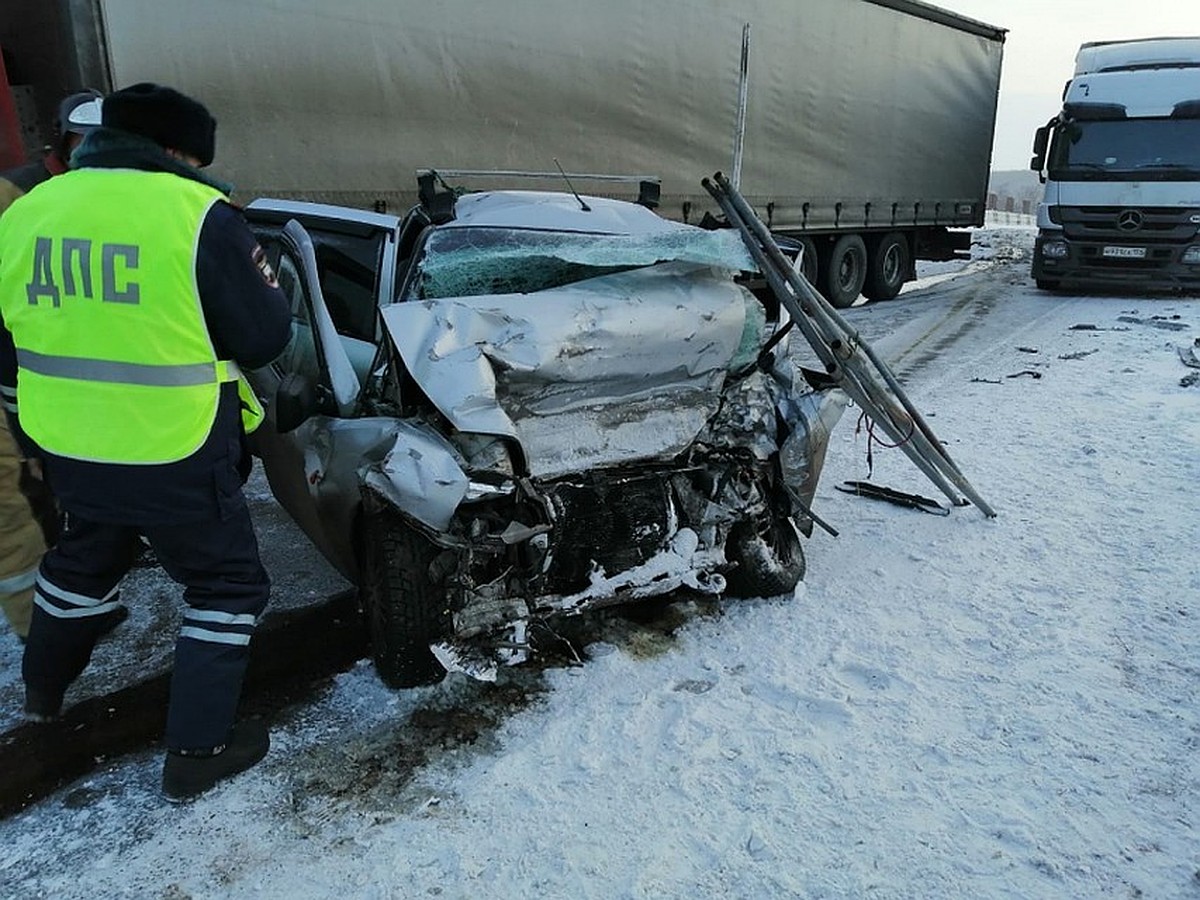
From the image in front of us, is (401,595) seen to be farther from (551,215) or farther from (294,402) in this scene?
(551,215)

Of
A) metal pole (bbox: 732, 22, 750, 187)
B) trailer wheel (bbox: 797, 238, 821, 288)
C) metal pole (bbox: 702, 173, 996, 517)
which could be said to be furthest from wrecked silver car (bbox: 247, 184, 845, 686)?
trailer wheel (bbox: 797, 238, 821, 288)

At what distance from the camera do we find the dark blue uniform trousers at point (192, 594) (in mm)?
2531

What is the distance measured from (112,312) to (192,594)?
83 cm

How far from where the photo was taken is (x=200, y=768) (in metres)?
2.56

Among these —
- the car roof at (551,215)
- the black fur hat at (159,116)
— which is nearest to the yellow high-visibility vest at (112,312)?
the black fur hat at (159,116)

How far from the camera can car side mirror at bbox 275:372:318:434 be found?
9.99 ft

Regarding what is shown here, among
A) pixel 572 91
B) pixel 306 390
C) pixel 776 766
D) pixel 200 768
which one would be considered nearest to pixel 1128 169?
pixel 572 91

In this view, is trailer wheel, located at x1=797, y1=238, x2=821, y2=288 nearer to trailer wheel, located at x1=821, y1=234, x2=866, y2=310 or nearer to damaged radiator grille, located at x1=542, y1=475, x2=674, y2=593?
trailer wheel, located at x1=821, y1=234, x2=866, y2=310

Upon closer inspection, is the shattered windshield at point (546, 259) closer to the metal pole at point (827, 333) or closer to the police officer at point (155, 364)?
the metal pole at point (827, 333)

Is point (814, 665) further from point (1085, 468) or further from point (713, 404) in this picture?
point (1085, 468)

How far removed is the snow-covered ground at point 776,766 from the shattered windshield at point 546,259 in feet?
4.66

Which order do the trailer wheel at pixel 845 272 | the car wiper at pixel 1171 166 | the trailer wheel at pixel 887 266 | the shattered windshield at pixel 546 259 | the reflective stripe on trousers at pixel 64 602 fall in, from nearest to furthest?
the reflective stripe on trousers at pixel 64 602, the shattered windshield at pixel 546 259, the car wiper at pixel 1171 166, the trailer wheel at pixel 845 272, the trailer wheel at pixel 887 266

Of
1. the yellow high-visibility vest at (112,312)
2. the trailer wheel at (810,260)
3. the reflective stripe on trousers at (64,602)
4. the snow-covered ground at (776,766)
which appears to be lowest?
the snow-covered ground at (776,766)

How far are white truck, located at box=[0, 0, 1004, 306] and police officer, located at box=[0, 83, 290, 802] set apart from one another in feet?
10.2
